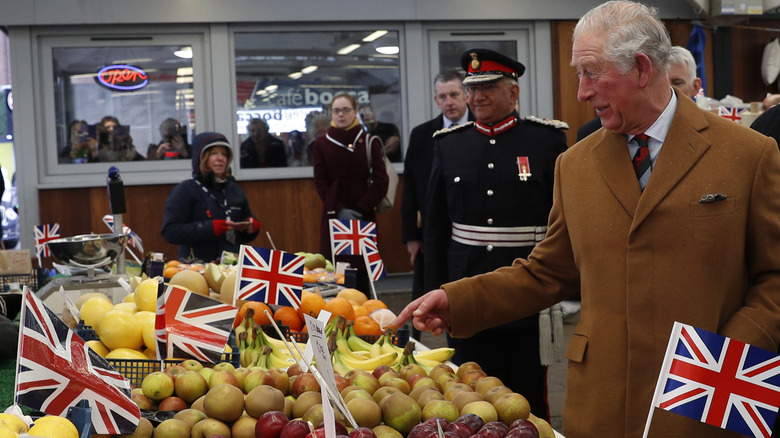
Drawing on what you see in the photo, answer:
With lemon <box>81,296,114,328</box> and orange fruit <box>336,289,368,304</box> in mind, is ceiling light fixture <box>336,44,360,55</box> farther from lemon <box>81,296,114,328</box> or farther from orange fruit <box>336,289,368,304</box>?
lemon <box>81,296,114,328</box>

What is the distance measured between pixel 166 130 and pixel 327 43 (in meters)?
1.88

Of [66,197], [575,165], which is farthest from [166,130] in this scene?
[575,165]

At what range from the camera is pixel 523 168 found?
370 centimetres

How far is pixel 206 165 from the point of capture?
5.53 m

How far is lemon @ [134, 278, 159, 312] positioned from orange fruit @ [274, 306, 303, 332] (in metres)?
0.46

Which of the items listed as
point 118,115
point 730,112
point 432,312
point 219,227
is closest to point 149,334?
point 432,312

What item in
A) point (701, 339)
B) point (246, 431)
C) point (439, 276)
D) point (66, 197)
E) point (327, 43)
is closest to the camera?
point (701, 339)

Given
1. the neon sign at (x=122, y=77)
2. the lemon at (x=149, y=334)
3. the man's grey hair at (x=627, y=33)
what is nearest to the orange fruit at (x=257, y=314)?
the lemon at (x=149, y=334)

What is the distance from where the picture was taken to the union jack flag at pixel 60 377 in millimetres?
1630

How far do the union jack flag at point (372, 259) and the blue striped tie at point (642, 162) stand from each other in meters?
2.17

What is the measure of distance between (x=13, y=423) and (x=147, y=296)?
4.68 feet

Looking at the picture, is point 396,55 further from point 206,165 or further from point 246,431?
point 246,431

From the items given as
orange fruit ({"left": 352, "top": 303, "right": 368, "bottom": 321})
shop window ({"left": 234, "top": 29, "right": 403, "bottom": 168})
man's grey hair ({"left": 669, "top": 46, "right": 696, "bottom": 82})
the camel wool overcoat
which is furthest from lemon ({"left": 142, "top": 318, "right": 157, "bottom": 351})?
shop window ({"left": 234, "top": 29, "right": 403, "bottom": 168})

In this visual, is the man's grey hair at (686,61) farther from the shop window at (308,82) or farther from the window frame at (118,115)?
the window frame at (118,115)
